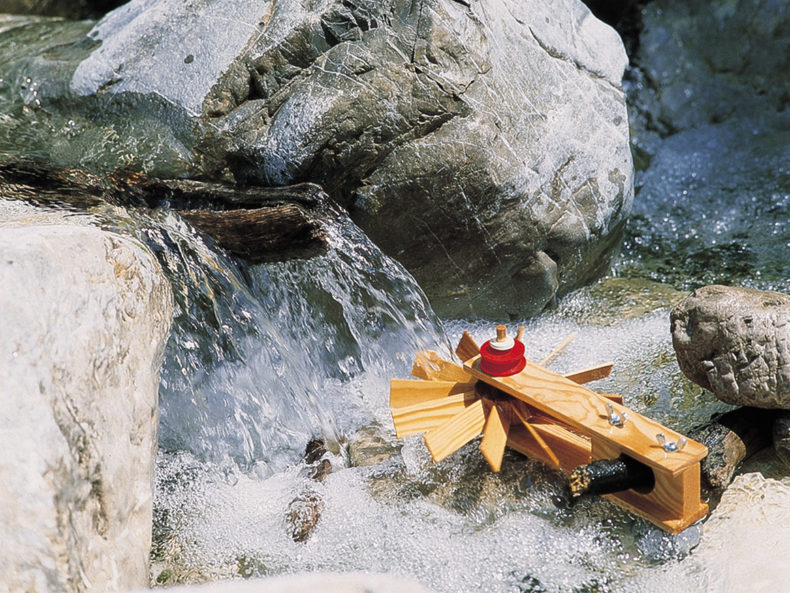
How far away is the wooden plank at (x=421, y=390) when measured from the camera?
250 centimetres

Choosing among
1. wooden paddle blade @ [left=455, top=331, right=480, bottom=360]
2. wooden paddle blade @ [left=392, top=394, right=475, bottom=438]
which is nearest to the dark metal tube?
wooden paddle blade @ [left=392, top=394, right=475, bottom=438]

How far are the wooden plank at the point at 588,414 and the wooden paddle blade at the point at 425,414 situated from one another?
0.42 ft

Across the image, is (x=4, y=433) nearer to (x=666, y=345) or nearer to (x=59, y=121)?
(x=59, y=121)

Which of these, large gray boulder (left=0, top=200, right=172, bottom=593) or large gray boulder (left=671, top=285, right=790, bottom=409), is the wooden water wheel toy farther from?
large gray boulder (left=0, top=200, right=172, bottom=593)

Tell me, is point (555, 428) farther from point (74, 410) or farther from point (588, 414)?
point (74, 410)

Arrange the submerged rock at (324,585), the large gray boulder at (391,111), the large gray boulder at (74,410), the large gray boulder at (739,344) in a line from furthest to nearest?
the large gray boulder at (391,111)
the large gray boulder at (739,344)
the large gray boulder at (74,410)
the submerged rock at (324,585)

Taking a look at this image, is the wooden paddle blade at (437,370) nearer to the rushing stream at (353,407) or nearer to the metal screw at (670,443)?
the rushing stream at (353,407)

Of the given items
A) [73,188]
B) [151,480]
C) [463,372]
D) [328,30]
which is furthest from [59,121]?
[463,372]

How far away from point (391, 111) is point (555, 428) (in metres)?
1.51

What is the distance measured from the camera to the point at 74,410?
1.79 m

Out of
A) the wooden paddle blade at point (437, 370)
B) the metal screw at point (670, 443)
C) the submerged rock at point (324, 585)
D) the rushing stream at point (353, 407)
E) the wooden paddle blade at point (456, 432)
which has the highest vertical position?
the submerged rock at point (324, 585)

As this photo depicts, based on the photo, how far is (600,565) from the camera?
7.22 ft

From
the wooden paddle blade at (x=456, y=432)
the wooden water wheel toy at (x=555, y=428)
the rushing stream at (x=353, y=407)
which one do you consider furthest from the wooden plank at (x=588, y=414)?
the rushing stream at (x=353, y=407)

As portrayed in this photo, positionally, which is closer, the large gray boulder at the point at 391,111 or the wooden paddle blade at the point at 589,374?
the wooden paddle blade at the point at 589,374
